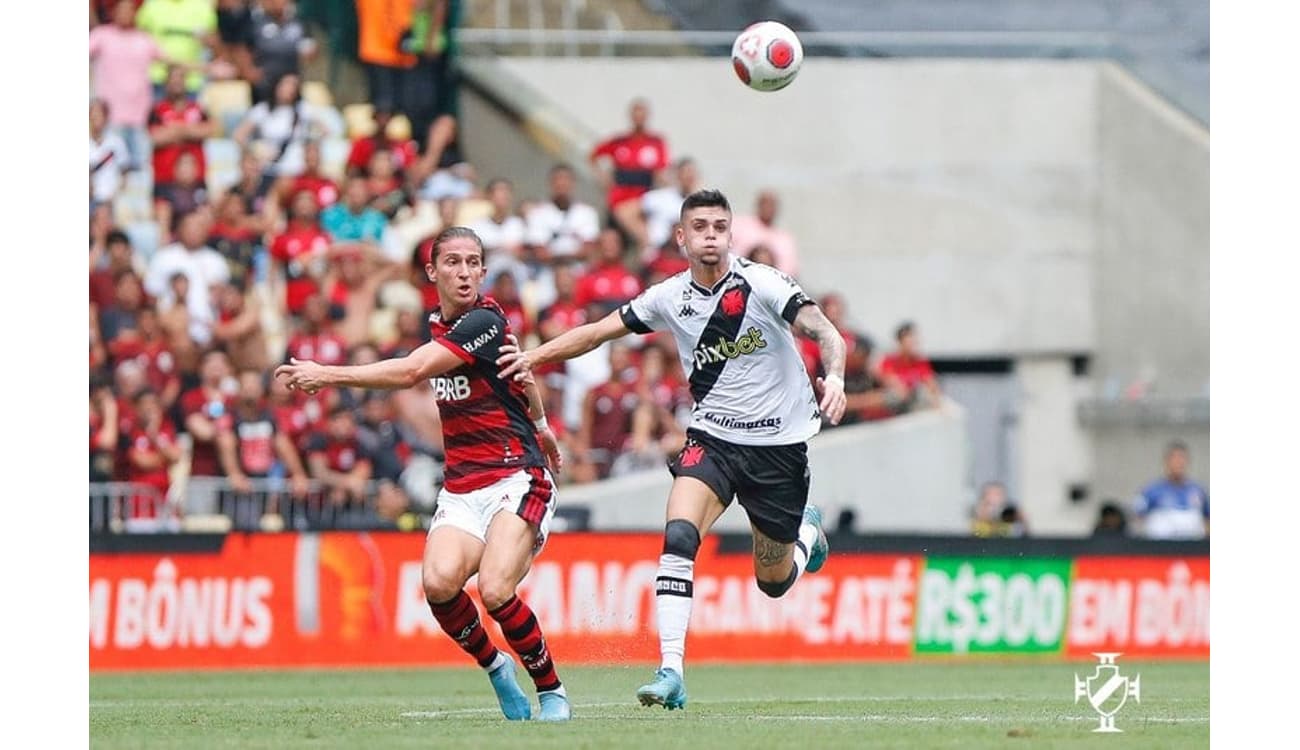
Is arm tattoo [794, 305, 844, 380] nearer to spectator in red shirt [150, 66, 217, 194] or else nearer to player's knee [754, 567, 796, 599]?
player's knee [754, 567, 796, 599]

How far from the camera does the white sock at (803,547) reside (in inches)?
532

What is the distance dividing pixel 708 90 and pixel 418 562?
33.0ft

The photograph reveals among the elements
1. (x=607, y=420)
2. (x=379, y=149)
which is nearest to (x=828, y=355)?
(x=607, y=420)

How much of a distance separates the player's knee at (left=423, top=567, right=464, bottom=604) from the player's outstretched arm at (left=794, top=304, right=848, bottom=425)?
6.79 feet

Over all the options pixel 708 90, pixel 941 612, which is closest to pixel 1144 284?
pixel 708 90

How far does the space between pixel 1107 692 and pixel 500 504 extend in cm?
361

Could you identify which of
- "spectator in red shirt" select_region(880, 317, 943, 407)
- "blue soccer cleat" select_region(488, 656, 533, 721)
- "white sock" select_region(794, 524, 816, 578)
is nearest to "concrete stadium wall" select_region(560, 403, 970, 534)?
"spectator in red shirt" select_region(880, 317, 943, 407)

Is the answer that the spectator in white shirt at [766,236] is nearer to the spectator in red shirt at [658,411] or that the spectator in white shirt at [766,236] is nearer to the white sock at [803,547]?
the spectator in red shirt at [658,411]

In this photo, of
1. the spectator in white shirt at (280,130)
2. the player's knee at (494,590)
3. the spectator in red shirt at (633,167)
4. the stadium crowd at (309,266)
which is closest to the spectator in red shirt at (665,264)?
the stadium crowd at (309,266)

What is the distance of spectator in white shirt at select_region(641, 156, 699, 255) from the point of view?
2442 centimetres

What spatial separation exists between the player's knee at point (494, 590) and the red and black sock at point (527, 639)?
62mm
